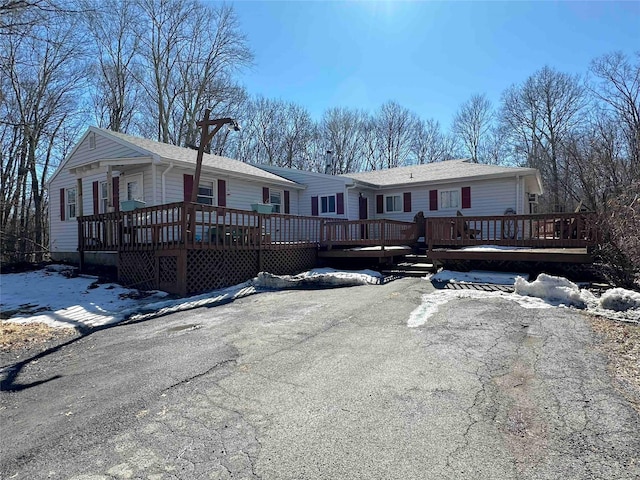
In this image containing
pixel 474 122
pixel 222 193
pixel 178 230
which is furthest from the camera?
pixel 474 122

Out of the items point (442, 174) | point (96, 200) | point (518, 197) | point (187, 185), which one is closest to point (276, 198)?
point (187, 185)

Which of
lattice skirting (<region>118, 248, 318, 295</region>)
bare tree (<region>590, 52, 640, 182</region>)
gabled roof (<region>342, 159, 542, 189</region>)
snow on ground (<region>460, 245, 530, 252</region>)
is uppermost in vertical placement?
bare tree (<region>590, 52, 640, 182</region>)

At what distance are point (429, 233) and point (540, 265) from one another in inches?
115

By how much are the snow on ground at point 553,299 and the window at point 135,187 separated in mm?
9568

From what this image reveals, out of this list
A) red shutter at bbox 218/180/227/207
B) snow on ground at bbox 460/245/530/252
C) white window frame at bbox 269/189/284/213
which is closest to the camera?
snow on ground at bbox 460/245/530/252

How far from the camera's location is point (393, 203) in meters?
18.4

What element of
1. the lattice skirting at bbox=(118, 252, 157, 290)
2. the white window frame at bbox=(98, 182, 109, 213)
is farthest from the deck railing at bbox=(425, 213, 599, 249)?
the white window frame at bbox=(98, 182, 109, 213)

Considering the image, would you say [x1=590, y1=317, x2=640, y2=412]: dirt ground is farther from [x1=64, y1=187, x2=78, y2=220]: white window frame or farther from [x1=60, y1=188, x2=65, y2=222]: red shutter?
[x1=60, y1=188, x2=65, y2=222]: red shutter

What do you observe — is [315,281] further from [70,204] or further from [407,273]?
[70,204]

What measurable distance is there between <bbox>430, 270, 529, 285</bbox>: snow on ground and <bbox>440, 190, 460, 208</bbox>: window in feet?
21.4

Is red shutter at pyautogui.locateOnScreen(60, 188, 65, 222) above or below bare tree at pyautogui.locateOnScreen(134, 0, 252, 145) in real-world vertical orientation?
below

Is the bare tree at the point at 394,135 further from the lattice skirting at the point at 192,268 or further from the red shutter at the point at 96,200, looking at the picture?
the lattice skirting at the point at 192,268

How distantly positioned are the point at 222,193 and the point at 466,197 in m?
9.68

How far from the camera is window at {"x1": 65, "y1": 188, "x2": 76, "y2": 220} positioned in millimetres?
15117
